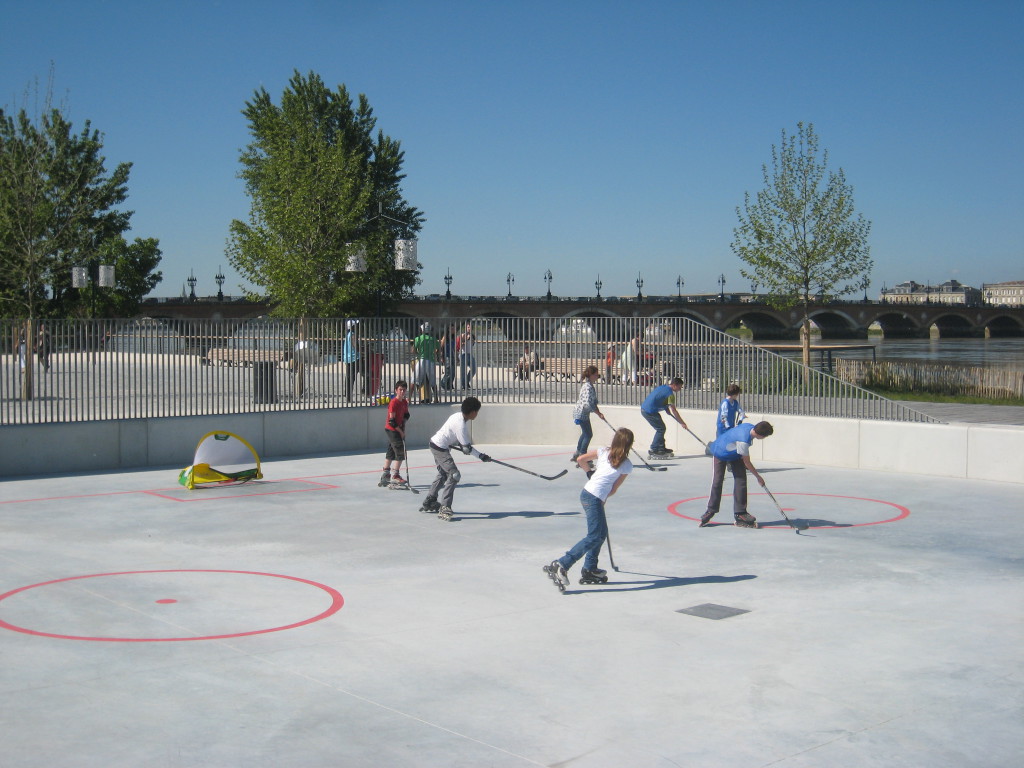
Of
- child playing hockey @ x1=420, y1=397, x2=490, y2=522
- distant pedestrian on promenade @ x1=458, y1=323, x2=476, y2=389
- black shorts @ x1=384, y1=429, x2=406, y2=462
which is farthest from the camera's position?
distant pedestrian on promenade @ x1=458, y1=323, x2=476, y2=389

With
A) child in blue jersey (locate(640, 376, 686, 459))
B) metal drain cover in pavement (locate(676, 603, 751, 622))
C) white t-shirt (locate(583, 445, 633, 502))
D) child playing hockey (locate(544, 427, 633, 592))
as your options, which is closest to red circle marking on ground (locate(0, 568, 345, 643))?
child playing hockey (locate(544, 427, 633, 592))

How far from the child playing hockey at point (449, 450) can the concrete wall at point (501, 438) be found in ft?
24.1

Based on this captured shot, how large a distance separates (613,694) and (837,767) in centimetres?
159

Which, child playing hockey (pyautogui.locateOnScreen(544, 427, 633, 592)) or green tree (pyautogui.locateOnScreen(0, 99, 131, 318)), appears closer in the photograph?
child playing hockey (pyautogui.locateOnScreen(544, 427, 633, 592))

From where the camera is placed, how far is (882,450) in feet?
60.6

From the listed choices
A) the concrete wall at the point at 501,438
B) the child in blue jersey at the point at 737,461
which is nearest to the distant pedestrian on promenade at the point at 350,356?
the concrete wall at the point at 501,438

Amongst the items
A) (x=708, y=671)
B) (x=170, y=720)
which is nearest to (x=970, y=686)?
(x=708, y=671)

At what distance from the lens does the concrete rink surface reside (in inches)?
239

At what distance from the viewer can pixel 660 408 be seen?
1975cm

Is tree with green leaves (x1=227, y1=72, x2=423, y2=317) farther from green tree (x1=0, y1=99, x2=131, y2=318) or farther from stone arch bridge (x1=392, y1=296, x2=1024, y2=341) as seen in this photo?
stone arch bridge (x1=392, y1=296, x2=1024, y2=341)

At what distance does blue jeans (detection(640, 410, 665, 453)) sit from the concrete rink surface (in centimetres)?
514

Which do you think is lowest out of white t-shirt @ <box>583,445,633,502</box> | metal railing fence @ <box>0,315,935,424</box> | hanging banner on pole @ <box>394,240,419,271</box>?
white t-shirt @ <box>583,445,633,502</box>

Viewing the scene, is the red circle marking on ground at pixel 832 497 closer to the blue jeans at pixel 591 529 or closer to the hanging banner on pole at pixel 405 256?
the blue jeans at pixel 591 529

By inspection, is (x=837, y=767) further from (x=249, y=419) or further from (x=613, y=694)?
(x=249, y=419)
